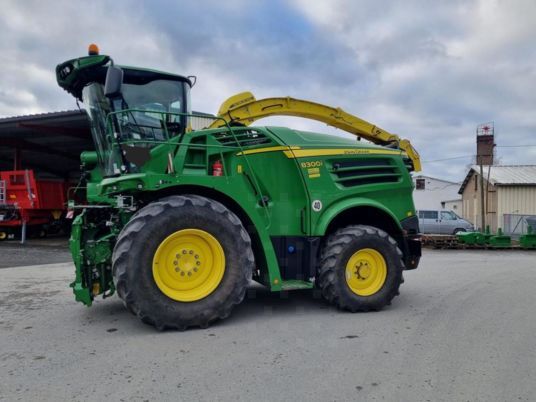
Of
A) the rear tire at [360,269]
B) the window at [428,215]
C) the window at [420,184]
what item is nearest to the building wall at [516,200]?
the window at [428,215]

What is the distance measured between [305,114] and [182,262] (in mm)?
4400

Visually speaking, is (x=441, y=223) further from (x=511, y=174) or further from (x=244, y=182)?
(x=244, y=182)

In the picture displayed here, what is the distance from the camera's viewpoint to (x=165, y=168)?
4.75 metres

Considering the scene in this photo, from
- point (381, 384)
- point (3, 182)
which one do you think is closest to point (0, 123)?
point (3, 182)

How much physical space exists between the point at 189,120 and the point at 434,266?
7.43m

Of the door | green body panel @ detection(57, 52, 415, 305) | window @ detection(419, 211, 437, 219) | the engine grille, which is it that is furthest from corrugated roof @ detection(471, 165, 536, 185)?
green body panel @ detection(57, 52, 415, 305)

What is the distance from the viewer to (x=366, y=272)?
5348 mm

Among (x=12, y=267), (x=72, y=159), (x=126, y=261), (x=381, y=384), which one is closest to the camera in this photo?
(x=381, y=384)

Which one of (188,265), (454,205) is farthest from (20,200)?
(454,205)

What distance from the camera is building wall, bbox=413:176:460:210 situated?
Result: 4606cm

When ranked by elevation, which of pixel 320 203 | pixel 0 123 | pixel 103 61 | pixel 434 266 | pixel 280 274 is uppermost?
pixel 0 123

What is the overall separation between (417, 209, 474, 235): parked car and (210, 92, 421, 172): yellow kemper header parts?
53.1ft

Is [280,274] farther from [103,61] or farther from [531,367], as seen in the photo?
[103,61]

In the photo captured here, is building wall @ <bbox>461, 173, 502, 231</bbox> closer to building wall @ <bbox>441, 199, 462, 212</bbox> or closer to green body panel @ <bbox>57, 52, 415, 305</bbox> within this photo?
building wall @ <bbox>441, 199, 462, 212</bbox>
